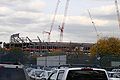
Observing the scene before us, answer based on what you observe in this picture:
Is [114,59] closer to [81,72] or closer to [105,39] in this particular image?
[81,72]

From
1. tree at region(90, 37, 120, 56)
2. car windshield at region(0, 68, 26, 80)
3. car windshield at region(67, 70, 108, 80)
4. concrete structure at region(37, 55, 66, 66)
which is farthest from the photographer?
tree at region(90, 37, 120, 56)

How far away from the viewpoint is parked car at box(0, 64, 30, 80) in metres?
12.8

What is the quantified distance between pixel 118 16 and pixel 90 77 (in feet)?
394

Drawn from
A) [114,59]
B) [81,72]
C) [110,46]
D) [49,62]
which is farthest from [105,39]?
[81,72]

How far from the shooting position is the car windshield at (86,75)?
15.0m

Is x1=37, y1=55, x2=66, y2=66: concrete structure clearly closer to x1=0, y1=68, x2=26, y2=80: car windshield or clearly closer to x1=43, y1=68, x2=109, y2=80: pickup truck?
x1=43, y1=68, x2=109, y2=80: pickup truck

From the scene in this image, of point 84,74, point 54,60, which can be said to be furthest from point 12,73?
point 54,60

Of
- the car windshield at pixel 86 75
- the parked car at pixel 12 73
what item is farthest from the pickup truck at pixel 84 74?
the parked car at pixel 12 73

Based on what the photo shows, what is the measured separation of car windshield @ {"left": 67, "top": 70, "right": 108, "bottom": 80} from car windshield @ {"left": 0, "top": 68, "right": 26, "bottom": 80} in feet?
9.22

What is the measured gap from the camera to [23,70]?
12883mm

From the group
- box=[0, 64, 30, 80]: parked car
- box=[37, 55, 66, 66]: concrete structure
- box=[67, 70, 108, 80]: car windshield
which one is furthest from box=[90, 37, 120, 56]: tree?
box=[0, 64, 30, 80]: parked car

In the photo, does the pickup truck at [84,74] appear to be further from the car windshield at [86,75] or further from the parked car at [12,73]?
the parked car at [12,73]

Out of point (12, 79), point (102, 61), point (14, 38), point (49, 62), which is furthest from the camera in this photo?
point (14, 38)

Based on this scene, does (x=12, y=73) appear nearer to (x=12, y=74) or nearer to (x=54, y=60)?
(x=12, y=74)
